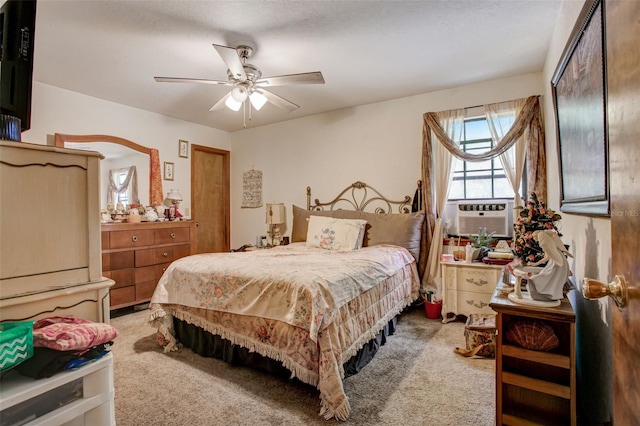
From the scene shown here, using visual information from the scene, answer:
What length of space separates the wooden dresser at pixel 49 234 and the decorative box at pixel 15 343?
10 centimetres

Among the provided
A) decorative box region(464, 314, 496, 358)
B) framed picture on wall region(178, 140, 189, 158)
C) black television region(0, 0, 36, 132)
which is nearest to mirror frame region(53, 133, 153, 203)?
framed picture on wall region(178, 140, 189, 158)

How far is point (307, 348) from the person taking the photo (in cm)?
187

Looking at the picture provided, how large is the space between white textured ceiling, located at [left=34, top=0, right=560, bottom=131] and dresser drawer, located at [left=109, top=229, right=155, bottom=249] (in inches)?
65.6

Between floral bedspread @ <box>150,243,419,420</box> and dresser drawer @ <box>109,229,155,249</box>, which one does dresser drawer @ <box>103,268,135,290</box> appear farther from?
floral bedspread @ <box>150,243,419,420</box>

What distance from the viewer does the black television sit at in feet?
3.29

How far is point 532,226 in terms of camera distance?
1560mm

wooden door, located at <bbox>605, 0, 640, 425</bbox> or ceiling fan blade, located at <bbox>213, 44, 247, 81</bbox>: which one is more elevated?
ceiling fan blade, located at <bbox>213, 44, 247, 81</bbox>

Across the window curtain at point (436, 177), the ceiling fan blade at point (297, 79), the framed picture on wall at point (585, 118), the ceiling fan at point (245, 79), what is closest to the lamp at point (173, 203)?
the ceiling fan at point (245, 79)

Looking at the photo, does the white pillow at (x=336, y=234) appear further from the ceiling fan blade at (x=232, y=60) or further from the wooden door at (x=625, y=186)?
the wooden door at (x=625, y=186)

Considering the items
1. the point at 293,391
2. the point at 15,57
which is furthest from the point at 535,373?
the point at 15,57

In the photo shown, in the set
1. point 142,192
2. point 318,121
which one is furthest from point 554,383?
point 142,192

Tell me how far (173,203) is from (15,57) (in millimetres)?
3733

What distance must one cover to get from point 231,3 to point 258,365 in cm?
253

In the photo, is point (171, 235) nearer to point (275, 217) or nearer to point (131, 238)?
point (131, 238)
